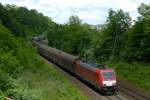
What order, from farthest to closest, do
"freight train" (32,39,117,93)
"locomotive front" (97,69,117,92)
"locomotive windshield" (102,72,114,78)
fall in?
"locomotive windshield" (102,72,114,78)
"freight train" (32,39,117,93)
"locomotive front" (97,69,117,92)

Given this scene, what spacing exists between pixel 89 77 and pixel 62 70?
21.5 m

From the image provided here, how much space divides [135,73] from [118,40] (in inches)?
659

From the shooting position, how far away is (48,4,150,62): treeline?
188 feet

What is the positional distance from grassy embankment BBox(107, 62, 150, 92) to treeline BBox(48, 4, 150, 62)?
2.55m

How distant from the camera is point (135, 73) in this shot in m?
51.7

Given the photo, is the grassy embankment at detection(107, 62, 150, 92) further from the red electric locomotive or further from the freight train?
the freight train

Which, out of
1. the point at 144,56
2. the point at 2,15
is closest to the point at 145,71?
the point at 144,56

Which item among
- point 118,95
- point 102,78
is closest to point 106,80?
point 102,78

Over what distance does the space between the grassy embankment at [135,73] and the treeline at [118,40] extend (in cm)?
255

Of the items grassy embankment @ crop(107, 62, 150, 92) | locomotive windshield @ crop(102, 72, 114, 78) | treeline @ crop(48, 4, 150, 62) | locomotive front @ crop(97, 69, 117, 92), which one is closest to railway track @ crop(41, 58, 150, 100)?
locomotive front @ crop(97, 69, 117, 92)

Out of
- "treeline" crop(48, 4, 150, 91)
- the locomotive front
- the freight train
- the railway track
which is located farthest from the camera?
"treeline" crop(48, 4, 150, 91)

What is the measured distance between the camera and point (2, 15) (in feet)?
224

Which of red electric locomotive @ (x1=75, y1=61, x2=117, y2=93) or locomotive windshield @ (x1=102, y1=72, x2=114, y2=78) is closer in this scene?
red electric locomotive @ (x1=75, y1=61, x2=117, y2=93)

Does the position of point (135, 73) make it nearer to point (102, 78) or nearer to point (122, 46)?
point (102, 78)
